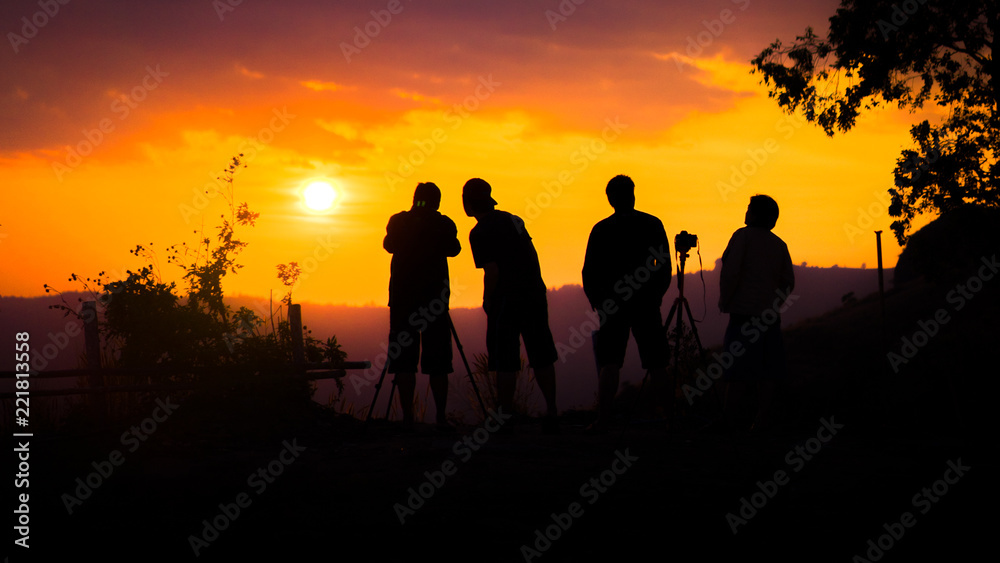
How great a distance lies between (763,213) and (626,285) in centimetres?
149

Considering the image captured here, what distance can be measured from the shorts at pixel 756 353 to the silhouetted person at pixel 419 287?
261cm

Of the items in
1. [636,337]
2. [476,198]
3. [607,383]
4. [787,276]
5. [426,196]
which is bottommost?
[607,383]

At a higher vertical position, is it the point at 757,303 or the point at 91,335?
the point at 91,335

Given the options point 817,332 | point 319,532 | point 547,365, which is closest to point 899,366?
point 817,332

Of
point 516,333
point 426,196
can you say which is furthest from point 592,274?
point 426,196

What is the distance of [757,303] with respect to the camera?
6.27m

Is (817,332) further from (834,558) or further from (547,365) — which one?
(834,558)

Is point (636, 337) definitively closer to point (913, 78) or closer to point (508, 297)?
point (508, 297)

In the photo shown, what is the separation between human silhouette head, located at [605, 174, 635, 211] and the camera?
621 cm

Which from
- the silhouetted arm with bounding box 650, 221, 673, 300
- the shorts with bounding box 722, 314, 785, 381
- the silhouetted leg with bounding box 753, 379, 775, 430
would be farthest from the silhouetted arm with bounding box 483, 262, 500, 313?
the silhouetted leg with bounding box 753, 379, 775, 430

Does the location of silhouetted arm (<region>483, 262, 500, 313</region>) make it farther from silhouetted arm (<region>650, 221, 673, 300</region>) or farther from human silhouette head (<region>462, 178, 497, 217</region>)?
silhouetted arm (<region>650, 221, 673, 300</region>)

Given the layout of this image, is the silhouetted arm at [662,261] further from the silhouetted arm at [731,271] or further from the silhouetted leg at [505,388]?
the silhouetted leg at [505,388]

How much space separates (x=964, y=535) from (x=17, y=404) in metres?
8.78

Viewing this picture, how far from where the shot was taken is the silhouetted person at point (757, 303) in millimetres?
6266
